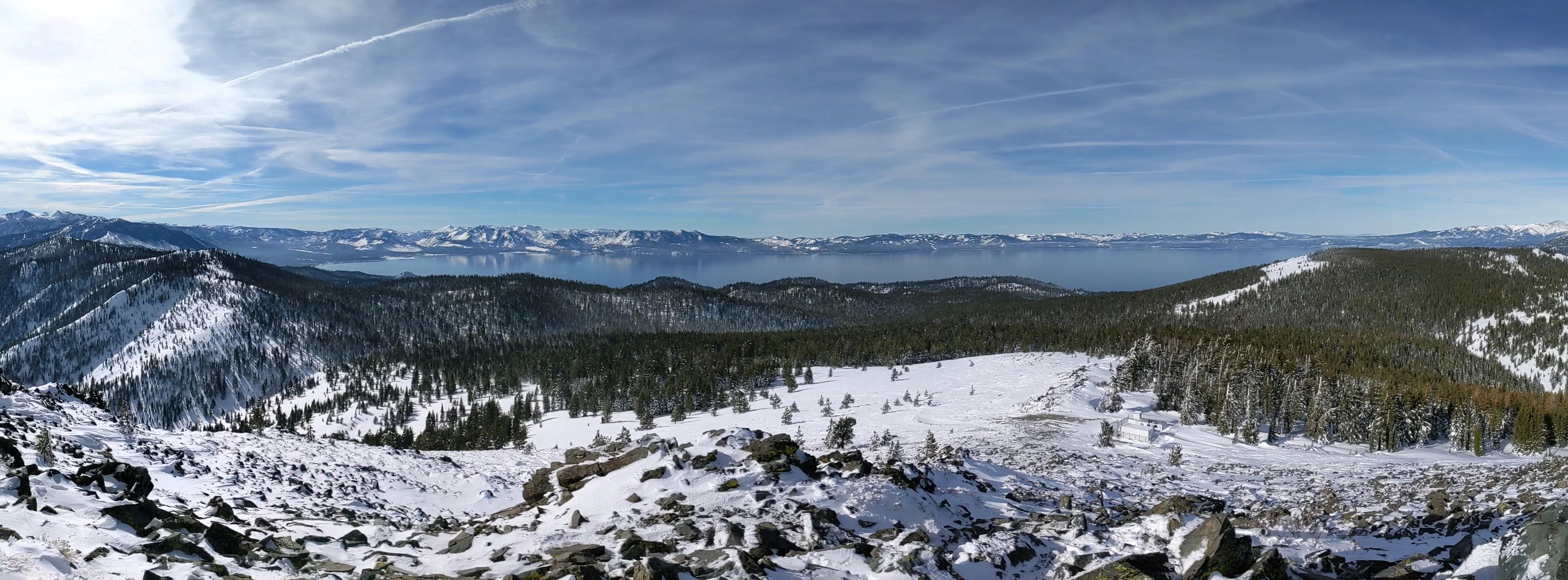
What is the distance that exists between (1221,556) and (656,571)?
38.5 ft

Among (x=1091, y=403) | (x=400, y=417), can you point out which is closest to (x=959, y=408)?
(x=1091, y=403)

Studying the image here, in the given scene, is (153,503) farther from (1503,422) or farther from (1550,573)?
(1503,422)

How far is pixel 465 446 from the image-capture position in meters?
72.9

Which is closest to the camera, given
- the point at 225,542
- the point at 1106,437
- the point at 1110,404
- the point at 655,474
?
the point at 225,542

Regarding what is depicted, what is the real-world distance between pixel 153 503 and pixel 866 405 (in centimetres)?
6033

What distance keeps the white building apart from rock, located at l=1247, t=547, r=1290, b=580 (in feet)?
114

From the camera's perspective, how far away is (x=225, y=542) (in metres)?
14.1

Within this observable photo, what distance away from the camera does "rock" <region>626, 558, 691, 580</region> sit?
12164mm

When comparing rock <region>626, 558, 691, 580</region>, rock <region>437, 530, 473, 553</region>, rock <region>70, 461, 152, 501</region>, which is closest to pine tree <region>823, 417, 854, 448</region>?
rock <region>437, 530, 473, 553</region>

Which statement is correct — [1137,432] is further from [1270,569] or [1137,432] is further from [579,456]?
[579,456]

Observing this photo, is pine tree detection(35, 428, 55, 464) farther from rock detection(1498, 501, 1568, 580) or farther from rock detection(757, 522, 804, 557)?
rock detection(1498, 501, 1568, 580)

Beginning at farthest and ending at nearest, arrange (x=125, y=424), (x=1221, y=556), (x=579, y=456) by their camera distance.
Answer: (x=125, y=424) → (x=579, y=456) → (x=1221, y=556)

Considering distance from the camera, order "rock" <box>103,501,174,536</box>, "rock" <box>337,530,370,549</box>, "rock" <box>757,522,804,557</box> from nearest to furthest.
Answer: "rock" <box>103,501,174,536</box>, "rock" <box>757,522,804,557</box>, "rock" <box>337,530,370,549</box>

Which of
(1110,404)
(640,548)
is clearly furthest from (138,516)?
(1110,404)
